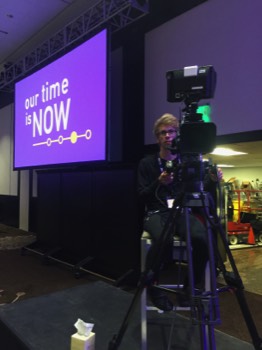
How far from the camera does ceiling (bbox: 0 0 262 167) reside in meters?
3.49

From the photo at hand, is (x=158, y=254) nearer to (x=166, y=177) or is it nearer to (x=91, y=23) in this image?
(x=166, y=177)

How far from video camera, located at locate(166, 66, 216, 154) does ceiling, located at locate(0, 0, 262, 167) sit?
2152 mm

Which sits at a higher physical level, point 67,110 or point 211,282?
point 67,110

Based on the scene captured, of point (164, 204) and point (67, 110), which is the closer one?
A: point (164, 204)

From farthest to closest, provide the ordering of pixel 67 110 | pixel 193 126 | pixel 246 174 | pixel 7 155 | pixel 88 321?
pixel 246 174, pixel 7 155, pixel 67 110, pixel 88 321, pixel 193 126

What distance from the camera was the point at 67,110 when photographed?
3201 millimetres

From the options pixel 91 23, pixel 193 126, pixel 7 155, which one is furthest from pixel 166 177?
pixel 7 155

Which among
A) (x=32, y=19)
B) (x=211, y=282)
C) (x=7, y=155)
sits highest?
(x=32, y=19)

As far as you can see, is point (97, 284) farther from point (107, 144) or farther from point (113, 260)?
point (107, 144)

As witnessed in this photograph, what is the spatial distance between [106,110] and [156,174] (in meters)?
1.29

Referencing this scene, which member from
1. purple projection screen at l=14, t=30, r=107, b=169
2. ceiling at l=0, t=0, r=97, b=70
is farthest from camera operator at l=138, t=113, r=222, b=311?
ceiling at l=0, t=0, r=97, b=70

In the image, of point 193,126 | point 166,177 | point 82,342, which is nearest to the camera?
point 193,126

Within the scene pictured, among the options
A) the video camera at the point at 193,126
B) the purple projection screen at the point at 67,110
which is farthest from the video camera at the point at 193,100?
the purple projection screen at the point at 67,110

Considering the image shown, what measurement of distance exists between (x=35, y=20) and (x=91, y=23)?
0.92 metres
